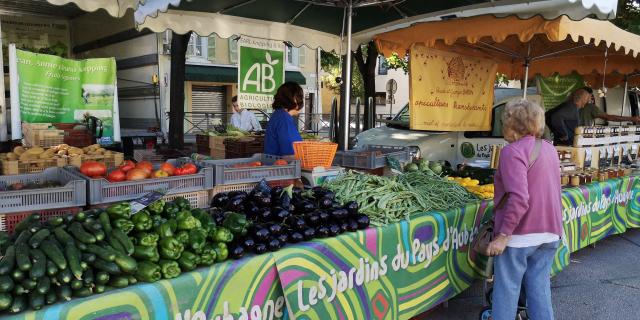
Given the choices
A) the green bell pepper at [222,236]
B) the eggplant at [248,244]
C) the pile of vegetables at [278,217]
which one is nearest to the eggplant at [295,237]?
the pile of vegetables at [278,217]

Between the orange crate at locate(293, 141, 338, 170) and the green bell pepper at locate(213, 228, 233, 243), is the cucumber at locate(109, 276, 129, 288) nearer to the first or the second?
the green bell pepper at locate(213, 228, 233, 243)

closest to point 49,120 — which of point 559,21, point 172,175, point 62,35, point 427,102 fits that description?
point 172,175

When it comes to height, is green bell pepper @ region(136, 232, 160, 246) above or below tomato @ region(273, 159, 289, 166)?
below

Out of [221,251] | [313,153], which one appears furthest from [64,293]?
[313,153]

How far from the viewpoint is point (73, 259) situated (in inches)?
81.0

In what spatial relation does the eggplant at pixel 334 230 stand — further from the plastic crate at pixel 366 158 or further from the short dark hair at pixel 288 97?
the short dark hair at pixel 288 97

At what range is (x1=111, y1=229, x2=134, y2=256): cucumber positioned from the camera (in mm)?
2246

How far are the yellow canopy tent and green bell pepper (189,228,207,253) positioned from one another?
3.93 m

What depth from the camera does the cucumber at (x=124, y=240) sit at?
2246mm

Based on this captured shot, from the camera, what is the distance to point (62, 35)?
56.2 feet

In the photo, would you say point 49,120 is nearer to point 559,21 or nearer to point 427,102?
point 427,102

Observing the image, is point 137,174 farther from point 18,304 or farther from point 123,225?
point 18,304

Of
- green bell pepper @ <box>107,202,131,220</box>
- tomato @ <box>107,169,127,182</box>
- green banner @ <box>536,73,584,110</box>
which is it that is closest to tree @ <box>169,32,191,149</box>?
tomato @ <box>107,169,127,182</box>

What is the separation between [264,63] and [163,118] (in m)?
11.9
